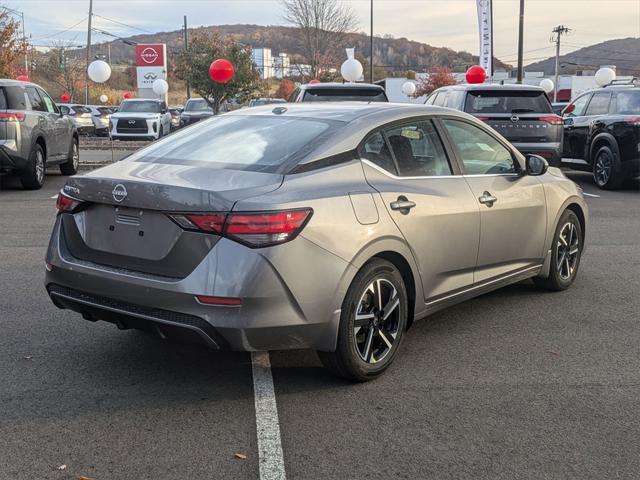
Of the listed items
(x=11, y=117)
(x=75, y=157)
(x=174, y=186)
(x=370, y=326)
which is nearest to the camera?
(x=174, y=186)

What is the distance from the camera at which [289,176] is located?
3898 mm

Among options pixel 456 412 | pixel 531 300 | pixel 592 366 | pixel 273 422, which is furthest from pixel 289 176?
pixel 531 300

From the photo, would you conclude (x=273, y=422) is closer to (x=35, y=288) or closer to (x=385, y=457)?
(x=385, y=457)

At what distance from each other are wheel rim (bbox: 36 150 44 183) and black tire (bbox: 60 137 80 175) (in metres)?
1.62

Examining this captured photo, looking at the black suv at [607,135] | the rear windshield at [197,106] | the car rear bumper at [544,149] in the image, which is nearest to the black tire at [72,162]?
the car rear bumper at [544,149]

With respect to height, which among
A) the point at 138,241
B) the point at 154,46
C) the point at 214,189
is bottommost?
the point at 138,241

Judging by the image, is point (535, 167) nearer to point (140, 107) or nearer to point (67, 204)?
point (67, 204)

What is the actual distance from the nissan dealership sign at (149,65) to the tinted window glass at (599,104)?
1801 inches

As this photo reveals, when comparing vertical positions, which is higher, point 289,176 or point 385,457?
point 289,176

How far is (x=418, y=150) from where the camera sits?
187 inches

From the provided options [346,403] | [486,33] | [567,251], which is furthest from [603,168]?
[486,33]

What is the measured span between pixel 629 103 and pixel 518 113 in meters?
2.37

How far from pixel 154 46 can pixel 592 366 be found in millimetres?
55286

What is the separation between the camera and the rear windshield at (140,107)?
27.5 metres
